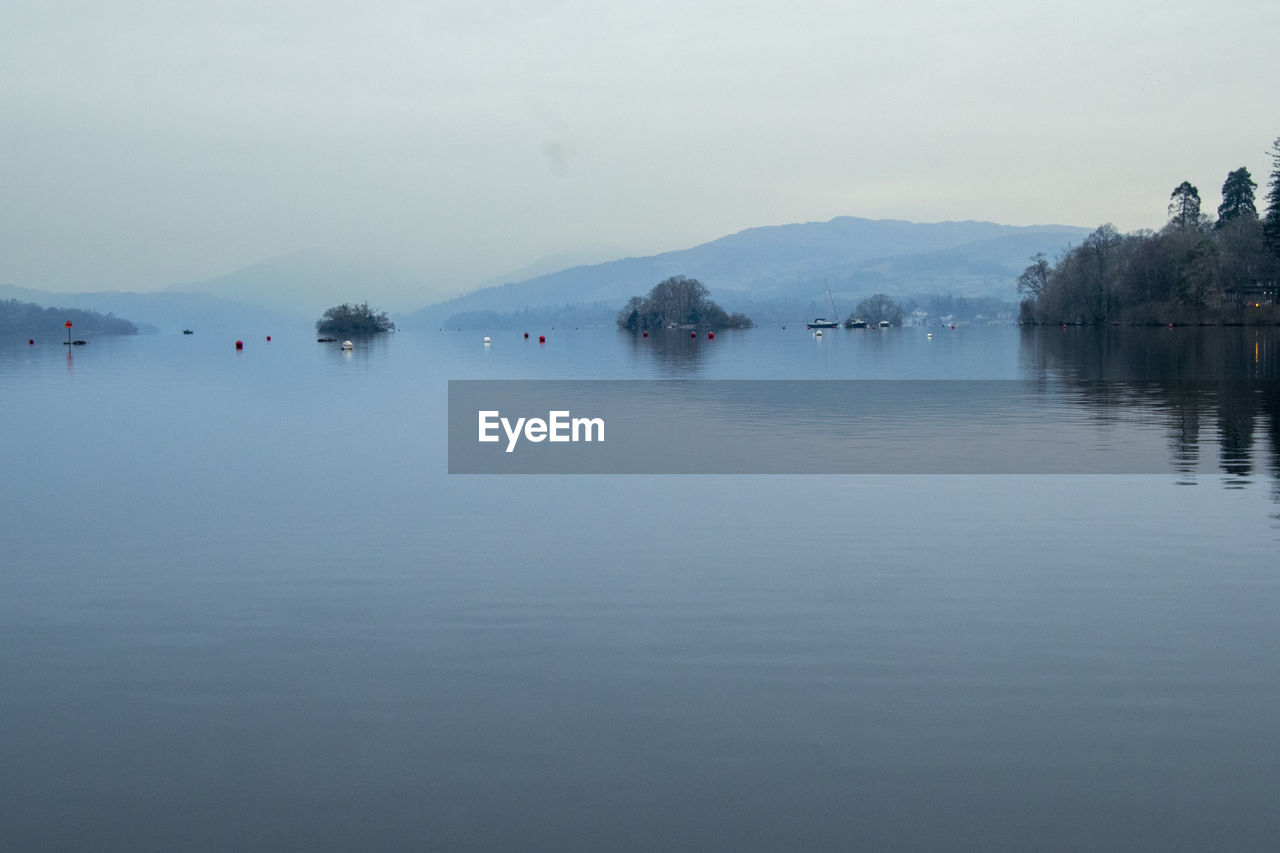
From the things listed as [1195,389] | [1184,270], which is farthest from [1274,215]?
[1195,389]

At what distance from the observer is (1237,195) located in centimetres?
18250

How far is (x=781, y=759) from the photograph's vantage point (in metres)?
9.64

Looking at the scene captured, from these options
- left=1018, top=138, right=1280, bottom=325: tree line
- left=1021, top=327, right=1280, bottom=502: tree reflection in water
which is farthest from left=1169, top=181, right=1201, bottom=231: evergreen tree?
left=1021, top=327, right=1280, bottom=502: tree reflection in water

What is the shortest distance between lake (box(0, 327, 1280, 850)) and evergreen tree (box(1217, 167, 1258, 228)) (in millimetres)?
175260

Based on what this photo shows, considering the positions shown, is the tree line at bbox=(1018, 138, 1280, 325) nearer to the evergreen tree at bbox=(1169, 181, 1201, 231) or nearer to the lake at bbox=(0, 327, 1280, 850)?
the evergreen tree at bbox=(1169, 181, 1201, 231)

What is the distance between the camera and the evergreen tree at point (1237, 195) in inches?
7141

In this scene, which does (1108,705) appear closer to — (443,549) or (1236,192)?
(443,549)

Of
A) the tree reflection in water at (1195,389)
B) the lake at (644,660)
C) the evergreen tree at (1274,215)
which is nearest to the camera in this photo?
the lake at (644,660)

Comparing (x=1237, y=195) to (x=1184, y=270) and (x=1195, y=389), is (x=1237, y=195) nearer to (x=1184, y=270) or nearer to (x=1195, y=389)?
(x=1184, y=270)

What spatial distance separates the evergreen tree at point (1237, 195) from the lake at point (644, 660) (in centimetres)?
17526

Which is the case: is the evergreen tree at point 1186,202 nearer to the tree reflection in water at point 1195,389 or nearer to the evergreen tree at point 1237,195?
the evergreen tree at point 1237,195

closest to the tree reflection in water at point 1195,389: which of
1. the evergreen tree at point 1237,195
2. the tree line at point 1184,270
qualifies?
the tree line at point 1184,270

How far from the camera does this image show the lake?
8758 mm

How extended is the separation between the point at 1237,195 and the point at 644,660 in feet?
643
